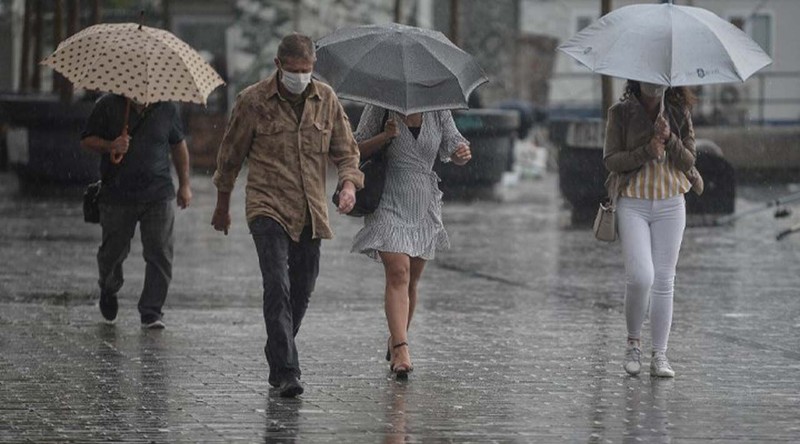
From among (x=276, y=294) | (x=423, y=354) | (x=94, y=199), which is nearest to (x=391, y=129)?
(x=276, y=294)

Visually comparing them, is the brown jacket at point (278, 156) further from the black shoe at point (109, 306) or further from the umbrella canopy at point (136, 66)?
the black shoe at point (109, 306)

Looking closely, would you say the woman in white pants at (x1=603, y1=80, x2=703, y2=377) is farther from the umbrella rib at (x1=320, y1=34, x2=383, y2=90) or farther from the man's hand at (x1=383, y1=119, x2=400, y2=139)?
the umbrella rib at (x1=320, y1=34, x2=383, y2=90)

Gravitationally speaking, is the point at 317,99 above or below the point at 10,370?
above

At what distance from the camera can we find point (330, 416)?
28.8ft

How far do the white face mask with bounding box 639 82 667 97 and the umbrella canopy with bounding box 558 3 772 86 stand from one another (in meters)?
0.23

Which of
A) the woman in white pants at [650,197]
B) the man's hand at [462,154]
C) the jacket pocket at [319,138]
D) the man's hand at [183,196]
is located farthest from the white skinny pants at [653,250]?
the man's hand at [183,196]

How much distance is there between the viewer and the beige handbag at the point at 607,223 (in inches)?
403

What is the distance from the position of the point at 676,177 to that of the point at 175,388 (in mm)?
2712

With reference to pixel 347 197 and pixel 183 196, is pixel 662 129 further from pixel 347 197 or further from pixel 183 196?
pixel 183 196

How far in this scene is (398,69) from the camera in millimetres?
10008

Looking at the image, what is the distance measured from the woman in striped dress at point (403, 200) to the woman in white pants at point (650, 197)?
0.79m

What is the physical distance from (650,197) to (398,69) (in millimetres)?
1411

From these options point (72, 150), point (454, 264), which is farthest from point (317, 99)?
point (72, 150)

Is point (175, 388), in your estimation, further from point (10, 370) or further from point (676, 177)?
point (676, 177)
